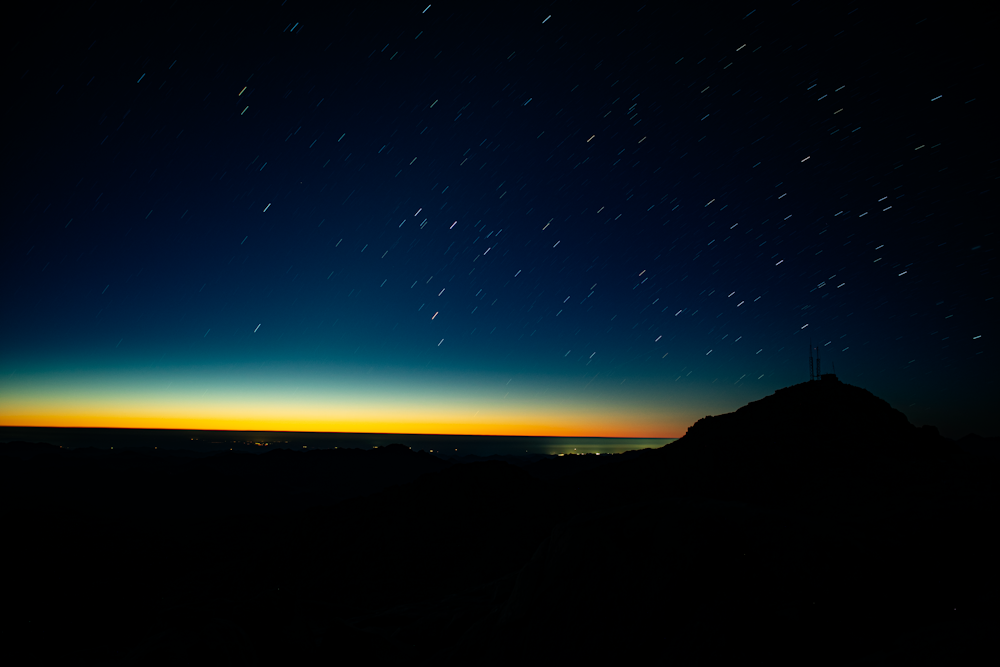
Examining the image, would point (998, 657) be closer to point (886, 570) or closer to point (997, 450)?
point (886, 570)

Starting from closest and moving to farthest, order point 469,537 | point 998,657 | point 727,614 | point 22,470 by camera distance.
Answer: point 998,657
point 727,614
point 469,537
point 22,470

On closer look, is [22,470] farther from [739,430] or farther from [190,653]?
[739,430]

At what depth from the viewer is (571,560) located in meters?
10.3

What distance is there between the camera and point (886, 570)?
8.12 metres

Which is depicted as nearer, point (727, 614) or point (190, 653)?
point (727, 614)

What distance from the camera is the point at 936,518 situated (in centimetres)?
1365

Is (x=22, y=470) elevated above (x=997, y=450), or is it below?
below

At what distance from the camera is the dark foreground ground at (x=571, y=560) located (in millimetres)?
7762

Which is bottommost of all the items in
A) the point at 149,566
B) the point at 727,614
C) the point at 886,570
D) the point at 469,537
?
the point at 149,566

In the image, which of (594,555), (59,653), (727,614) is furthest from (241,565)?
(727,614)

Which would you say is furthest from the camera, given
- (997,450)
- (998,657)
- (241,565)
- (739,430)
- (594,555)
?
(997,450)

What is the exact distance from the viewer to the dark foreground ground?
7.76 metres

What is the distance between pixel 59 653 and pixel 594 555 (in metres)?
19.3

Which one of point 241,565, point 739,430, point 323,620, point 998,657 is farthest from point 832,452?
point 241,565
